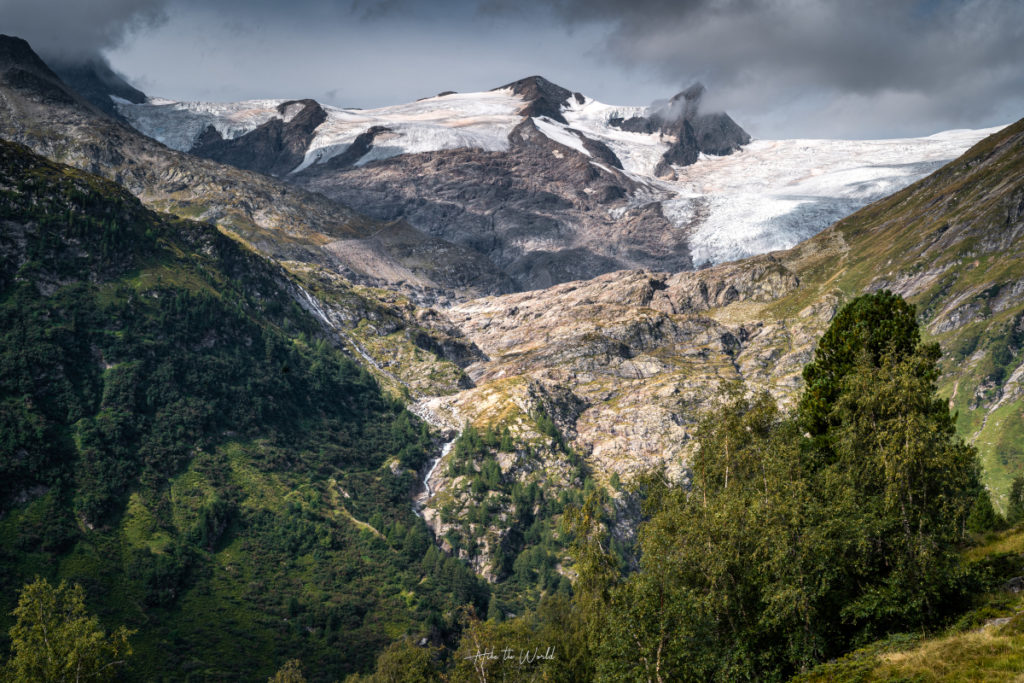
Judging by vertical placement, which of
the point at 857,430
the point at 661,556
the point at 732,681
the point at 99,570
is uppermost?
the point at 857,430

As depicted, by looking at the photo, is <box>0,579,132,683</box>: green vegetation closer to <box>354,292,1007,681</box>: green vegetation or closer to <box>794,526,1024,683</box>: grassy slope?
<box>354,292,1007,681</box>: green vegetation

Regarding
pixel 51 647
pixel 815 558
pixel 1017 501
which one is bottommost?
pixel 1017 501

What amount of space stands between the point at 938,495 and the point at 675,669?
19.3 meters

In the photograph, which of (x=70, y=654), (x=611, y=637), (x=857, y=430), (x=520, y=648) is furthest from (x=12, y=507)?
(x=857, y=430)

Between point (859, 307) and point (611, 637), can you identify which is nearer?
point (611, 637)

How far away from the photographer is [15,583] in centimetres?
16912

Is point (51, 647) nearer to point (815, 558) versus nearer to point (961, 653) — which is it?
point (815, 558)

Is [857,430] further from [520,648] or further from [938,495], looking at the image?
[520,648]

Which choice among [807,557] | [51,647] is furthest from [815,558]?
[51,647]

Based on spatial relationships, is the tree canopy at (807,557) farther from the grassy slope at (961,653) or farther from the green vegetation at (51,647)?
the green vegetation at (51,647)

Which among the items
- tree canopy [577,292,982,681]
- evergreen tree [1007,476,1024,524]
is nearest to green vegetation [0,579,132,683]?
tree canopy [577,292,982,681]

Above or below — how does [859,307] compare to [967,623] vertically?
above

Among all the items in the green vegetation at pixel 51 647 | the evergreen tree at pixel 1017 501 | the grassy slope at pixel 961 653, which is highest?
the grassy slope at pixel 961 653

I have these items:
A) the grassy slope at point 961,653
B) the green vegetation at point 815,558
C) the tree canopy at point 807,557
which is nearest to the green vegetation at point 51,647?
the tree canopy at point 807,557
